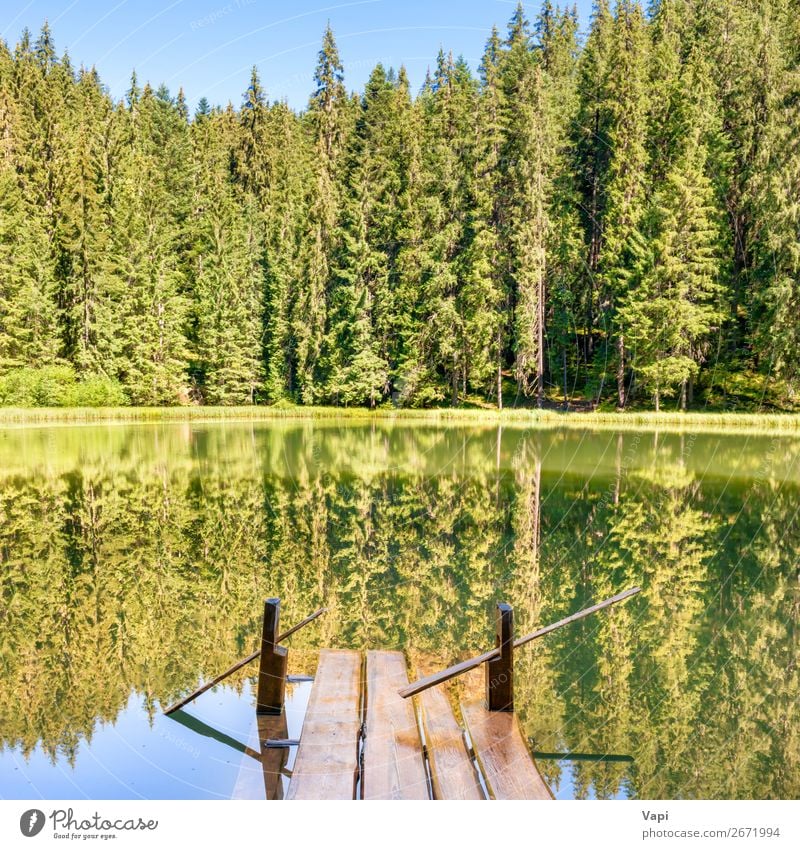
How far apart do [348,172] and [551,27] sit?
40.8 feet

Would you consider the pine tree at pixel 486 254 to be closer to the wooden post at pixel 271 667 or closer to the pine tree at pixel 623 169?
the pine tree at pixel 623 169

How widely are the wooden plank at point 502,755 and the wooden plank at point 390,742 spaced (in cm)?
40

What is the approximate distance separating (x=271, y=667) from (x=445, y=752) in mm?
1635

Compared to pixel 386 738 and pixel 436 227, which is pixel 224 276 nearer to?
pixel 436 227

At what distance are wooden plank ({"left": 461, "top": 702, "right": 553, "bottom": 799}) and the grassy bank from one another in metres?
23.4

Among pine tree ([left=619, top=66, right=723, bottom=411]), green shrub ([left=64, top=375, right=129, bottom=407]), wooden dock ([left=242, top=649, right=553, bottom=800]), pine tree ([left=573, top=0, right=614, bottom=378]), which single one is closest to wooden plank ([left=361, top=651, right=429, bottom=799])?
wooden dock ([left=242, top=649, right=553, bottom=800])

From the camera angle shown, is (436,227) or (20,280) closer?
(436,227)

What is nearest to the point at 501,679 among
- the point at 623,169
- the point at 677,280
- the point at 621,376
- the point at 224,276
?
the point at 621,376

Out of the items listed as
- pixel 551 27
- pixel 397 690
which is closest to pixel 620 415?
pixel 551 27

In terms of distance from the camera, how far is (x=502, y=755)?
5688mm

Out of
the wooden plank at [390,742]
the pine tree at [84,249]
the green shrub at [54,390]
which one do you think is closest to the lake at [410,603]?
the wooden plank at [390,742]

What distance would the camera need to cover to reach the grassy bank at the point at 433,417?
92.4 ft

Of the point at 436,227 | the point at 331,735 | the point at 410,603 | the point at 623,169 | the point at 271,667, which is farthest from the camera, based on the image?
the point at 436,227

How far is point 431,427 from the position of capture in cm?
3253
